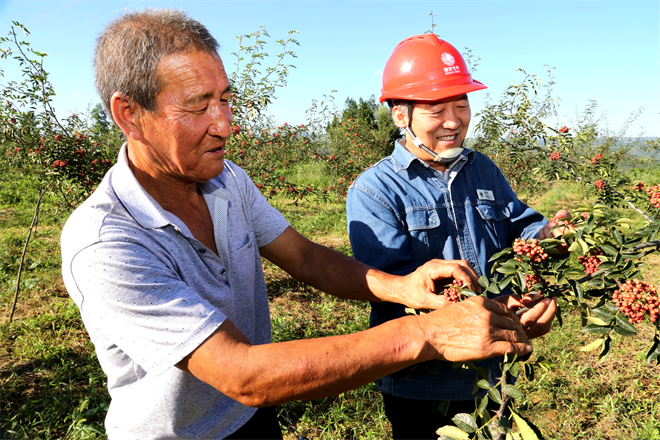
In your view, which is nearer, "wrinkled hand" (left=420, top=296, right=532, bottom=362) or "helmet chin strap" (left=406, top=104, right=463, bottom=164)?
"wrinkled hand" (left=420, top=296, right=532, bottom=362)

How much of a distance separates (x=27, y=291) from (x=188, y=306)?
4.71 meters

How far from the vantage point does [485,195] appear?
5.82 feet

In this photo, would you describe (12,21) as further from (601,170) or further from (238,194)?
(601,170)

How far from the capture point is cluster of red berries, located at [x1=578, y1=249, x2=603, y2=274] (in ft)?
4.30

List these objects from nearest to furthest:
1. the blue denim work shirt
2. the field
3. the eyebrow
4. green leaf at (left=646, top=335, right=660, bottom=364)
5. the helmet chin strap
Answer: green leaf at (left=646, top=335, right=660, bottom=364)
the eyebrow
the blue denim work shirt
the helmet chin strap
the field

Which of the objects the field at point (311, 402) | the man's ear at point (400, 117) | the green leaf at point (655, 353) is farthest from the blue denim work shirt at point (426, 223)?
the field at point (311, 402)

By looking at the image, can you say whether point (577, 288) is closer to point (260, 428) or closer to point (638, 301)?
point (638, 301)

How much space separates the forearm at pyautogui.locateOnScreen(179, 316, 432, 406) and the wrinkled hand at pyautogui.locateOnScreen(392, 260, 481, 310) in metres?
0.34

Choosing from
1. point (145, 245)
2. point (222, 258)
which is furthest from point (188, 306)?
point (222, 258)

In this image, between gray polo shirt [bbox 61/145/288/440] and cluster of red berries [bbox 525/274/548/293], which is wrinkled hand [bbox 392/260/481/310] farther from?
gray polo shirt [bbox 61/145/288/440]

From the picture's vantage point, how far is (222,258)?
1367 mm

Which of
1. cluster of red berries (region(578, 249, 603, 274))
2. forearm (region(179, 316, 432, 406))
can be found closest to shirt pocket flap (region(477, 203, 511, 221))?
cluster of red berries (region(578, 249, 603, 274))

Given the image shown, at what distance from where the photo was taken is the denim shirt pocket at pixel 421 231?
163 centimetres

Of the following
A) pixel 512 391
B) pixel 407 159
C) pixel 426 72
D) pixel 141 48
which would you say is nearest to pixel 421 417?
pixel 512 391
